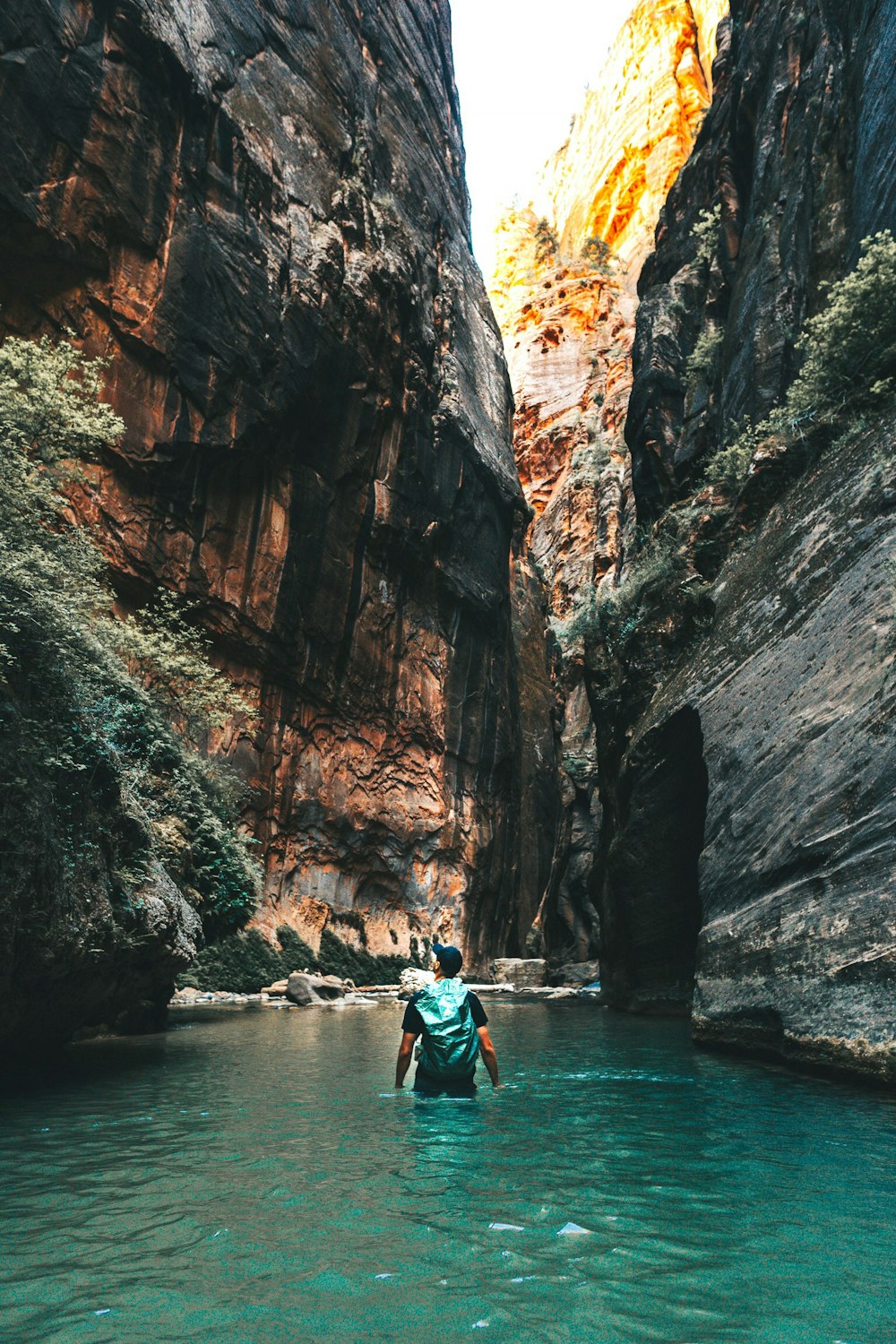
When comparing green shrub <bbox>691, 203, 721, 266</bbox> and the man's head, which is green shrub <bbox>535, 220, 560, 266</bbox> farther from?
the man's head

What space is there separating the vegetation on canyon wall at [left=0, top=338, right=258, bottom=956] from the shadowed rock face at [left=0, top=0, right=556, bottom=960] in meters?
9.21

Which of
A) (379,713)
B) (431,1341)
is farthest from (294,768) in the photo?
(431,1341)

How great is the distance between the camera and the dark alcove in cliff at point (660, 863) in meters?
16.4

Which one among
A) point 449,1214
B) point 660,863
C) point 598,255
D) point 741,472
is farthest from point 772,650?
point 598,255

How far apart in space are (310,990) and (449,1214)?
2048cm

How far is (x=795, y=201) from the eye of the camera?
19.3 metres

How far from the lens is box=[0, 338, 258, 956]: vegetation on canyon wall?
26.6ft

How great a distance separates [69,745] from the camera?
9148 millimetres

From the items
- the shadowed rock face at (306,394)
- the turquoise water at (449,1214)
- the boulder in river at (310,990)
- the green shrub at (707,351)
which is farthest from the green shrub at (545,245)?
the turquoise water at (449,1214)

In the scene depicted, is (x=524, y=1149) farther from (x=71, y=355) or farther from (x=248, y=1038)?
(x=71, y=355)

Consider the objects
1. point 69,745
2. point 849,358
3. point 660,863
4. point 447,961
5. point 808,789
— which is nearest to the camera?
point 447,961

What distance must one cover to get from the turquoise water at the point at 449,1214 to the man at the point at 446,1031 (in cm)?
21

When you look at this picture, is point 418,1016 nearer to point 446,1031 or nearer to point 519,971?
point 446,1031

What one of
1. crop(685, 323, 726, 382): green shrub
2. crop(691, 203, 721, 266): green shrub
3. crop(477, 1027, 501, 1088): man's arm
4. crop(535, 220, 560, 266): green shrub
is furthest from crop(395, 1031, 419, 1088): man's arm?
crop(535, 220, 560, 266): green shrub
